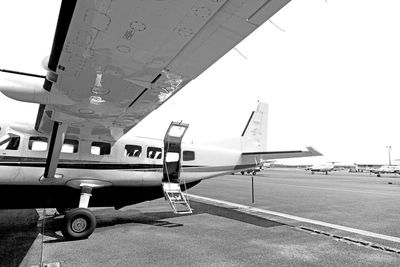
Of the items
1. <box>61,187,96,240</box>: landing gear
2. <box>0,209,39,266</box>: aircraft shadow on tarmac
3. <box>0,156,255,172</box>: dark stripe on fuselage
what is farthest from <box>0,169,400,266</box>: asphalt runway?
<box>0,156,255,172</box>: dark stripe on fuselage

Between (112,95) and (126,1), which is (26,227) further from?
(126,1)

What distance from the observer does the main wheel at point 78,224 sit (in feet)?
23.0

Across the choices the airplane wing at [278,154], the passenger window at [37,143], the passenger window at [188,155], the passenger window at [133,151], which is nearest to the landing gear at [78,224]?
the passenger window at [37,143]

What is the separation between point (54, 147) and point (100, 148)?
1932 millimetres

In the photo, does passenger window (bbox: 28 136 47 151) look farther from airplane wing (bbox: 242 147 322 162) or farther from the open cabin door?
airplane wing (bbox: 242 147 322 162)

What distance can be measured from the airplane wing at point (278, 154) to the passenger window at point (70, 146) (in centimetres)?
703

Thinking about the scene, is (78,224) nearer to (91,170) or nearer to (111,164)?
(91,170)

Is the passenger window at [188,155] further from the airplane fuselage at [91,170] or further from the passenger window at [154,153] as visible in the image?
the passenger window at [154,153]

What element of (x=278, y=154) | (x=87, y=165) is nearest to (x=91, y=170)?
(x=87, y=165)

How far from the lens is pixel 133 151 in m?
9.40

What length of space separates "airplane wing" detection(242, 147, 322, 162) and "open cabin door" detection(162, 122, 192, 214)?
136 inches

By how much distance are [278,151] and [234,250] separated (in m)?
5.88

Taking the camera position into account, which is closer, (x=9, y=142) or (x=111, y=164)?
(x=9, y=142)

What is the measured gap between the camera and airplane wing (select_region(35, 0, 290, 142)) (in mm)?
2867
